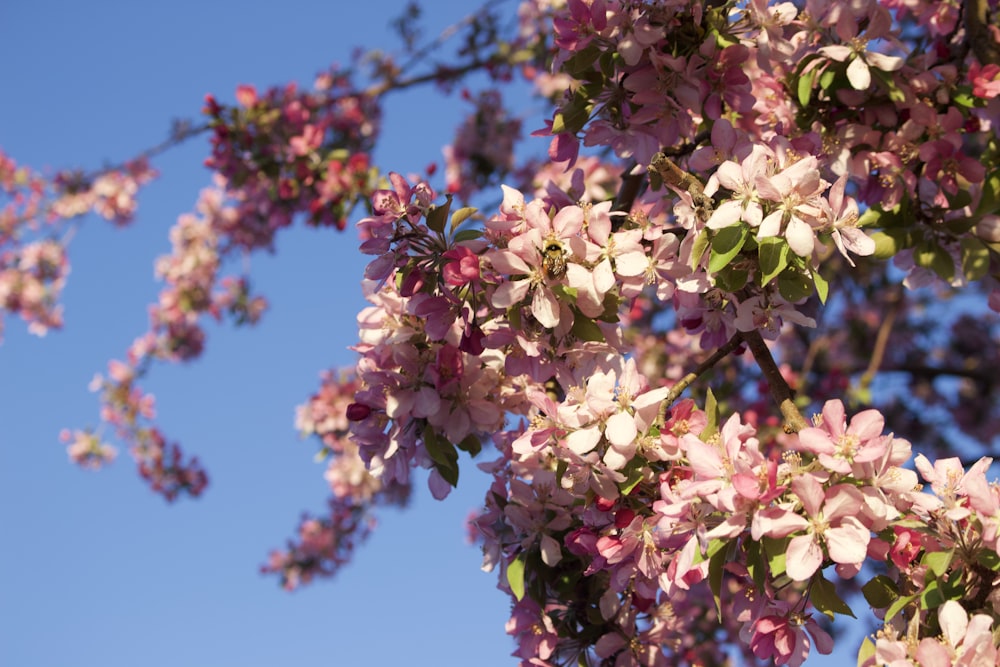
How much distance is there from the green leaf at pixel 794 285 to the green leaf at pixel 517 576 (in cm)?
90

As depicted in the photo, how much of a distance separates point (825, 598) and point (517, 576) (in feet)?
2.46

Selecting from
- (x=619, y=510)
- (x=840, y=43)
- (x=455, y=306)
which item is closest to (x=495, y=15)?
(x=840, y=43)

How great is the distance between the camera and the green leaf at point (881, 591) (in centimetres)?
175

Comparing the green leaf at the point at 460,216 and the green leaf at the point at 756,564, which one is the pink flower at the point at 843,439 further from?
the green leaf at the point at 460,216

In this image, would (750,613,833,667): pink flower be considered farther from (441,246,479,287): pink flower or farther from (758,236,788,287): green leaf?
(441,246,479,287): pink flower

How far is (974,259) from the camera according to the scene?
7.92 ft

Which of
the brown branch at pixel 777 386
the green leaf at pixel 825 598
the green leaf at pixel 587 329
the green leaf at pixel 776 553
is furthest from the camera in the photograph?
the green leaf at pixel 587 329

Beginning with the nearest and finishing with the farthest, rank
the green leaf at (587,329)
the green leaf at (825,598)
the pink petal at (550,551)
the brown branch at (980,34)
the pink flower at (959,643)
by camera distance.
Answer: the pink flower at (959,643) < the green leaf at (825,598) < the green leaf at (587,329) < the pink petal at (550,551) < the brown branch at (980,34)

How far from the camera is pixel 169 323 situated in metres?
8.19

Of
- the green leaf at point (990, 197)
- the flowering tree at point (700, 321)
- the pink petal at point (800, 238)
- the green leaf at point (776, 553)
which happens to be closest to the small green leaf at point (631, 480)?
the flowering tree at point (700, 321)

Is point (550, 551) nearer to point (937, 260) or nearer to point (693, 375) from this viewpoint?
point (693, 375)

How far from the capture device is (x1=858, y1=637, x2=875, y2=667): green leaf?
1.63 m

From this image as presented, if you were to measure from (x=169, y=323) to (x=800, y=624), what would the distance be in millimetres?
7356

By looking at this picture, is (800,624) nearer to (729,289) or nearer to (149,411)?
(729,289)
